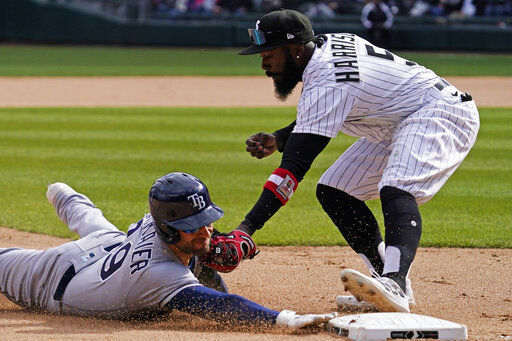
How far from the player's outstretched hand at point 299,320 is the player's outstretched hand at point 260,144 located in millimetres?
1051

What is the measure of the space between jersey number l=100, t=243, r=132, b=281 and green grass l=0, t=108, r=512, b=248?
2.45 m

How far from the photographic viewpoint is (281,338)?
11.9 feet

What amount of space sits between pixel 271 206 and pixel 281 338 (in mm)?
655

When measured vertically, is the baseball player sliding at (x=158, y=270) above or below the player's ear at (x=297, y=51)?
below

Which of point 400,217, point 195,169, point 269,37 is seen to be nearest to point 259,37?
point 269,37

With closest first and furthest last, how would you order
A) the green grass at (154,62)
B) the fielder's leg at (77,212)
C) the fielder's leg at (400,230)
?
the fielder's leg at (400,230) → the fielder's leg at (77,212) → the green grass at (154,62)

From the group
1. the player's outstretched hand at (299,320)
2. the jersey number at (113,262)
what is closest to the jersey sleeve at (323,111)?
the player's outstretched hand at (299,320)

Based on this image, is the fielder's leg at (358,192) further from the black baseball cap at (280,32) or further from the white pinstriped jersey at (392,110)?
the black baseball cap at (280,32)

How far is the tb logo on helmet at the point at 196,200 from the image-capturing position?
3775mm

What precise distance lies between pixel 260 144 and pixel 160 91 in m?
12.2

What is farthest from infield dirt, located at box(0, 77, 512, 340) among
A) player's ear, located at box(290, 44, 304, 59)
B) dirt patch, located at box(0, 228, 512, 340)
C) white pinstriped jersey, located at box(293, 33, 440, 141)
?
player's ear, located at box(290, 44, 304, 59)

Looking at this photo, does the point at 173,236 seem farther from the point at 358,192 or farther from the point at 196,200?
the point at 358,192

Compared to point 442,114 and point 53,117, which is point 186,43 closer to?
point 53,117

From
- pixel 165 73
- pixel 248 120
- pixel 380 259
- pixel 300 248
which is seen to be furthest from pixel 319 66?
pixel 165 73
